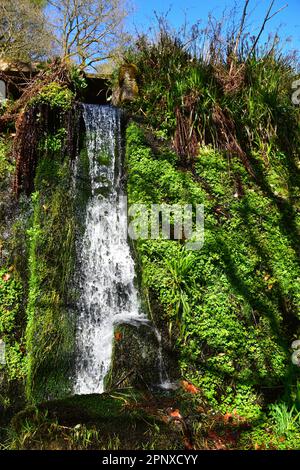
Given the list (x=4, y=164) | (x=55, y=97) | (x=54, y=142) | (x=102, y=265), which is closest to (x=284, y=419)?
(x=102, y=265)

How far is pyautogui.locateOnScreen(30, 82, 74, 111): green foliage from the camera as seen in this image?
512cm

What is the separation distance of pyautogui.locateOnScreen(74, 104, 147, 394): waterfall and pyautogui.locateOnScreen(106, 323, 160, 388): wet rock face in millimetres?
194

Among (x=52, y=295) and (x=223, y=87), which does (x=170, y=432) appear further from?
(x=223, y=87)

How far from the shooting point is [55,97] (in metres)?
5.20

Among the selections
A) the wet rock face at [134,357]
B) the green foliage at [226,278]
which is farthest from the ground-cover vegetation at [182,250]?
the wet rock face at [134,357]

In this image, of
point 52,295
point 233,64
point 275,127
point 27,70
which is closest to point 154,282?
point 52,295

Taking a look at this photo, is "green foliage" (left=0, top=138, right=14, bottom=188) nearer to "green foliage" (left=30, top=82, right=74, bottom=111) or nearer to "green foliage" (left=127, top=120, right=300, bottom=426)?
"green foliage" (left=30, top=82, right=74, bottom=111)

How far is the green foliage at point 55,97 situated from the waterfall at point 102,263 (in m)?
0.27

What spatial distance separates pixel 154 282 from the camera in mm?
3797

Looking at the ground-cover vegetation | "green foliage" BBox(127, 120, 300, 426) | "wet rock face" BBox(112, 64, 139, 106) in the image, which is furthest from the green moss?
"wet rock face" BBox(112, 64, 139, 106)

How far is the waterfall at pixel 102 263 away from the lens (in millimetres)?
3955
